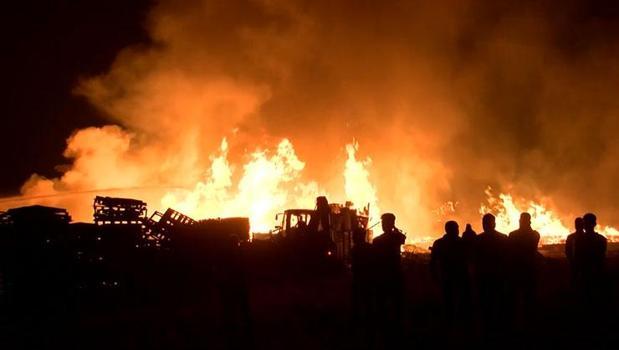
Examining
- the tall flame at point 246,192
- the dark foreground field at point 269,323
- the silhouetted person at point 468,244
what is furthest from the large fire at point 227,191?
the silhouetted person at point 468,244

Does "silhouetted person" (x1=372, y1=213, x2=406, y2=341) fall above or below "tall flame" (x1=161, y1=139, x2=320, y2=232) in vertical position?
below

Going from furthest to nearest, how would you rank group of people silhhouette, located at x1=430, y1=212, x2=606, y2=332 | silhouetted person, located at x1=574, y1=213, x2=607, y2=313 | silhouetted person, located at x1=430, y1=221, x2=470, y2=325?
silhouetted person, located at x1=430, y1=221, x2=470, y2=325
silhouetted person, located at x1=574, y1=213, x2=607, y2=313
group of people silhhouette, located at x1=430, y1=212, x2=606, y2=332

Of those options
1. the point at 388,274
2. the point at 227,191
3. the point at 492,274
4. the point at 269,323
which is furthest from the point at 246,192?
the point at 492,274

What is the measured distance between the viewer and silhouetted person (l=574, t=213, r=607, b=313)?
354 inches

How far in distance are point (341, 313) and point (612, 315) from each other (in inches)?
212

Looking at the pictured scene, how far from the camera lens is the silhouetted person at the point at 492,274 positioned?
7984 mm

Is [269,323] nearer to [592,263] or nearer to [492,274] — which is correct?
[492,274]

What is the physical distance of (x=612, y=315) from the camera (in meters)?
9.05

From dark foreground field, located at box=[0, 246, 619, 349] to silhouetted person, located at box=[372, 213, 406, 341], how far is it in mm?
478

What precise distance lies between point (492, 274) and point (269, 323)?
4877mm

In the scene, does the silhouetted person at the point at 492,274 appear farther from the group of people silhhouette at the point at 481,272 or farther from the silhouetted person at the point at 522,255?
the silhouetted person at the point at 522,255

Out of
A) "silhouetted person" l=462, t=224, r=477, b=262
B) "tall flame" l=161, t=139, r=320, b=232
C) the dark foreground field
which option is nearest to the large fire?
"tall flame" l=161, t=139, r=320, b=232

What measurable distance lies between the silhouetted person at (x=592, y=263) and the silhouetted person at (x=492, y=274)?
1.97m

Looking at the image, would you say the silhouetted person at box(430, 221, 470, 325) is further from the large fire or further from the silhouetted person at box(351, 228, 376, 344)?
the large fire
